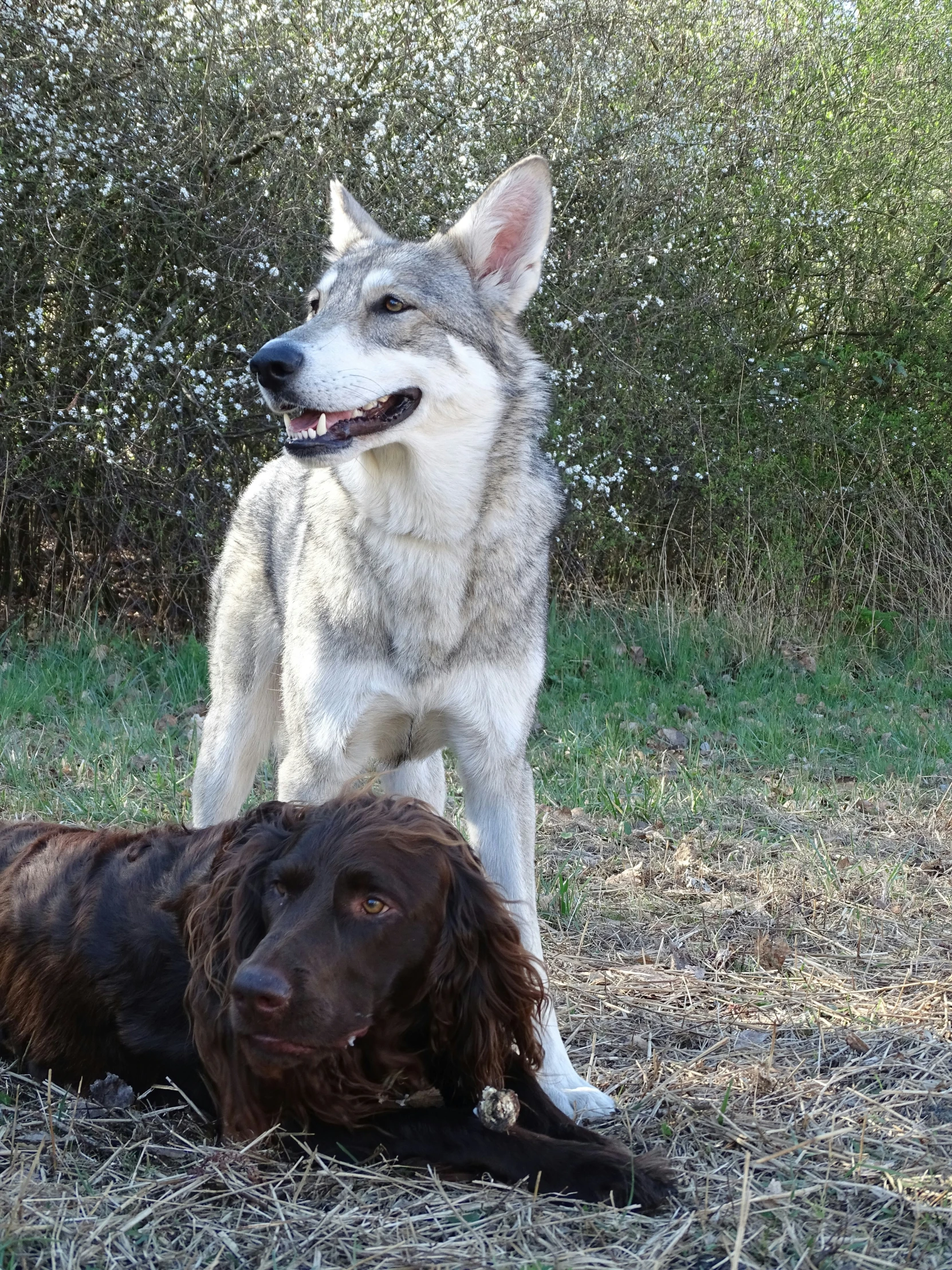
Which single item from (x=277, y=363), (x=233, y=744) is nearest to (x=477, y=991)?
(x=277, y=363)

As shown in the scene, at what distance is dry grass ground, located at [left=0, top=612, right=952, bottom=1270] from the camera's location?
2.22 metres

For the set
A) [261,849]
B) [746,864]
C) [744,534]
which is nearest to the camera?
[261,849]

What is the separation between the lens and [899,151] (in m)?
10.5

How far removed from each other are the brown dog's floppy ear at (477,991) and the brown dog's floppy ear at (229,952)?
393 millimetres

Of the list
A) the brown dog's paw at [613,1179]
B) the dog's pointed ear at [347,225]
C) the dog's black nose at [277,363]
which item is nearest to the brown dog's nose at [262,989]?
the brown dog's paw at [613,1179]

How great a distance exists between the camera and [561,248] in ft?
30.2

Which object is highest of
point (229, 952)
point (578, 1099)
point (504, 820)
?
point (229, 952)

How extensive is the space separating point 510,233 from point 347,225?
2.33 feet

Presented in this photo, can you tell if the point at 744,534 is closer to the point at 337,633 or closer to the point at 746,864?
the point at 746,864

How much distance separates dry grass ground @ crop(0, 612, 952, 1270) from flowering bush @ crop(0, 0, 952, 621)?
385cm

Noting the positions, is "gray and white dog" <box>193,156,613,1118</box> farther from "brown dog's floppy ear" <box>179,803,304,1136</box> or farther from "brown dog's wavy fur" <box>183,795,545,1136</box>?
"brown dog's floppy ear" <box>179,803,304,1136</box>

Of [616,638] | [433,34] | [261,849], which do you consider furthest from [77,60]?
[261,849]

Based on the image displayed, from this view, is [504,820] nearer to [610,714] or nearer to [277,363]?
[277,363]

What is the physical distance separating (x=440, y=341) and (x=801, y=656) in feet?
18.6
